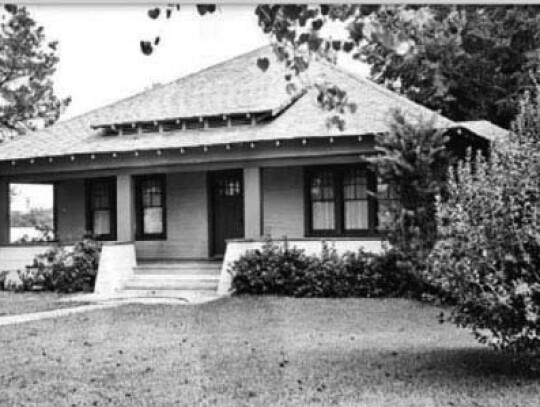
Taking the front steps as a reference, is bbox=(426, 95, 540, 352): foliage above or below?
above

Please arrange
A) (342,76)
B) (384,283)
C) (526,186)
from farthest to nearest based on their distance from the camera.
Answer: (342,76)
(384,283)
(526,186)

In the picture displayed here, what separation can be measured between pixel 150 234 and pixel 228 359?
5640 millimetres

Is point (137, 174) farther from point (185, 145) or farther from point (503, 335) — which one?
point (503, 335)

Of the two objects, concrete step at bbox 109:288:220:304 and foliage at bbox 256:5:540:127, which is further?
concrete step at bbox 109:288:220:304

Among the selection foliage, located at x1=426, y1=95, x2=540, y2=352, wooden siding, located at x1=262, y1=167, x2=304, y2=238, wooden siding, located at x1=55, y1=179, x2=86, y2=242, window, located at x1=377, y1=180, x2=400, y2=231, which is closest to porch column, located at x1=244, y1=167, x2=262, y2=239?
wooden siding, located at x1=262, y1=167, x2=304, y2=238

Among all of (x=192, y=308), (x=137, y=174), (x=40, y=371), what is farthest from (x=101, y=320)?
(x=137, y=174)

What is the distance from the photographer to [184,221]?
10547 mm

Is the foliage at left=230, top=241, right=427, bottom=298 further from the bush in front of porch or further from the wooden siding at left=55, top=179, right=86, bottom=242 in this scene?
the wooden siding at left=55, top=179, right=86, bottom=242

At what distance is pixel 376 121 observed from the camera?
8867 mm

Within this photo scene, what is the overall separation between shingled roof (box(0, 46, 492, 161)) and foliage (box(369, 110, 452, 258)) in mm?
506

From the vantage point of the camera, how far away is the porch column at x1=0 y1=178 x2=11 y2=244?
10.4m

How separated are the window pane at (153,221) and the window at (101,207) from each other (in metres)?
0.48

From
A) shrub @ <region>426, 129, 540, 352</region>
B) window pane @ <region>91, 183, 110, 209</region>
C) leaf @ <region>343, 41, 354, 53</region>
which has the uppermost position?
leaf @ <region>343, 41, 354, 53</region>

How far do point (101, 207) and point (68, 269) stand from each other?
1734mm
